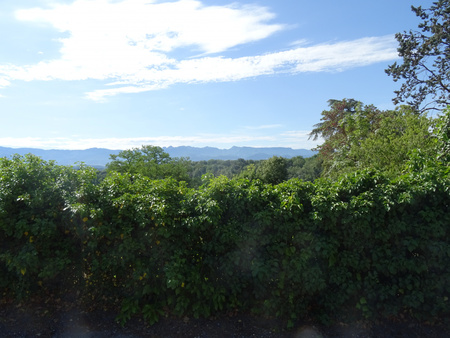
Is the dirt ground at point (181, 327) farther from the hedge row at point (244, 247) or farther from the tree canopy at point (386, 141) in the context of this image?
the tree canopy at point (386, 141)

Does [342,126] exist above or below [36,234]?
above

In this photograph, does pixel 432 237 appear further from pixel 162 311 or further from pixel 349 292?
pixel 162 311

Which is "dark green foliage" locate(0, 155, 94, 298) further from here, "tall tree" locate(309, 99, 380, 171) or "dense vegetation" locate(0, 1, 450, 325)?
"tall tree" locate(309, 99, 380, 171)

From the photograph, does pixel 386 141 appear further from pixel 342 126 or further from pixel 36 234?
pixel 36 234

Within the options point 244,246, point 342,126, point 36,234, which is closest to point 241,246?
point 244,246

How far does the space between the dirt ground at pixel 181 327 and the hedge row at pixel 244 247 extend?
0.13 metres

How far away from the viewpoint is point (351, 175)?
4449 mm

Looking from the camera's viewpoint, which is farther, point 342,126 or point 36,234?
point 342,126

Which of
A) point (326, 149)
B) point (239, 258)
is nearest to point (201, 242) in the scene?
point (239, 258)

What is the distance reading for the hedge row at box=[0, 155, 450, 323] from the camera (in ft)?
13.0

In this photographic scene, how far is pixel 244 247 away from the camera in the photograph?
408cm

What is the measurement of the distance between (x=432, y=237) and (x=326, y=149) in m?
20.3

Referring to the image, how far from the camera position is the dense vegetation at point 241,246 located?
3.95 m

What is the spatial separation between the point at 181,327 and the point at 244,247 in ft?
4.27
